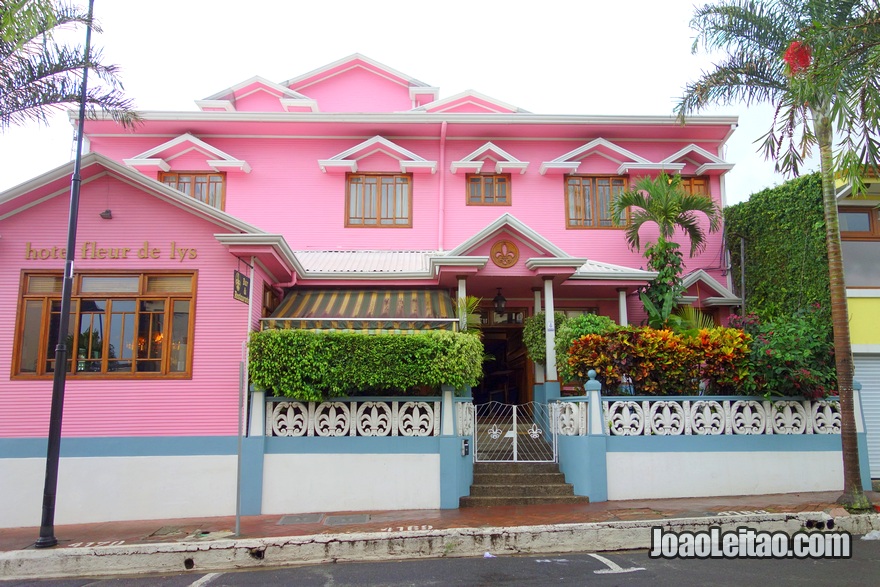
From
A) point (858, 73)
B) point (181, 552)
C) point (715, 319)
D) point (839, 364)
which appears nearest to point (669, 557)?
point (839, 364)

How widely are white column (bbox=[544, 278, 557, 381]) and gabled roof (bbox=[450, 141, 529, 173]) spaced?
4.27m

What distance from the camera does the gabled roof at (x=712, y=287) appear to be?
14.7m

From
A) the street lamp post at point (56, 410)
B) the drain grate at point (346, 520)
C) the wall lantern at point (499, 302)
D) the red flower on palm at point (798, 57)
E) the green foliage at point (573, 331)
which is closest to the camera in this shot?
the street lamp post at point (56, 410)

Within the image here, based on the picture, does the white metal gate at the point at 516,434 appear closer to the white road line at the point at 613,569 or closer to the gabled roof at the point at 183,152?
the white road line at the point at 613,569

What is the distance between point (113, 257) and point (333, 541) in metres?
6.11

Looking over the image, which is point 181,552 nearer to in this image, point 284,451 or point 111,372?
point 284,451

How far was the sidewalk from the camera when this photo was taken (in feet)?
24.3

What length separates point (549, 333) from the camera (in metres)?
12.2

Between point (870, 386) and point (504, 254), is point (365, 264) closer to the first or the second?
point (504, 254)

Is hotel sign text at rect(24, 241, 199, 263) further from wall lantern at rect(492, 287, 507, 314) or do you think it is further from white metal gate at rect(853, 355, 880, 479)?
white metal gate at rect(853, 355, 880, 479)

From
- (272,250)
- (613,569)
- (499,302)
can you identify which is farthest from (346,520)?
(499,302)

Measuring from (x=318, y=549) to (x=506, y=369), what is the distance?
8.54m

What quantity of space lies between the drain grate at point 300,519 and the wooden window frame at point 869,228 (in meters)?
11.6

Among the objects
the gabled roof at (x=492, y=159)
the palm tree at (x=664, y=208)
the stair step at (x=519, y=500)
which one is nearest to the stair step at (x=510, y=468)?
the stair step at (x=519, y=500)
